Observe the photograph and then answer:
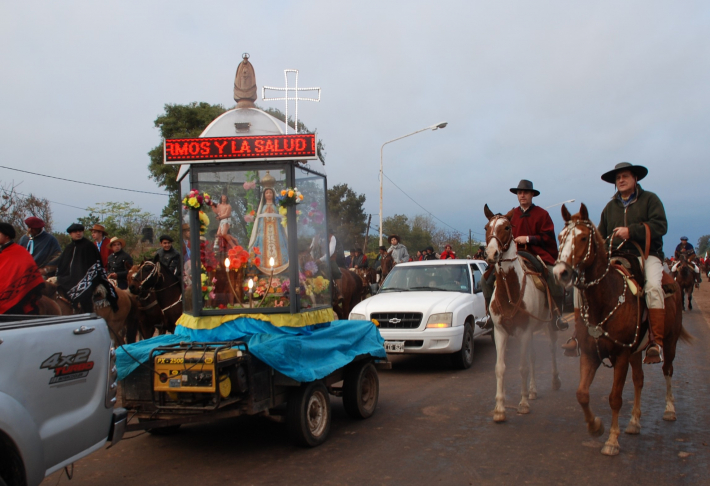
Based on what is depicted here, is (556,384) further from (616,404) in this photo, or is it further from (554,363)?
(616,404)

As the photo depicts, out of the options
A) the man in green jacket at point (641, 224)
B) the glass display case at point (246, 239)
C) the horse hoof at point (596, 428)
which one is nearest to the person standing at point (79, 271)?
the glass display case at point (246, 239)

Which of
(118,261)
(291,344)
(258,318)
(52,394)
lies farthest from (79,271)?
(52,394)

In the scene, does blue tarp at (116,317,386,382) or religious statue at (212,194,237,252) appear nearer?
blue tarp at (116,317,386,382)

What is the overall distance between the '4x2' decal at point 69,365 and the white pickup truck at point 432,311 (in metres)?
6.00

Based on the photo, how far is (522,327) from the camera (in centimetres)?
712

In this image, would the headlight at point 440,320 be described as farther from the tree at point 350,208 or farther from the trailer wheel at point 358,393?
the tree at point 350,208

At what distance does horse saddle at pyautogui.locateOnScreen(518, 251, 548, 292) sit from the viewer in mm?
7312

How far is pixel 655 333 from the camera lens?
5.47m

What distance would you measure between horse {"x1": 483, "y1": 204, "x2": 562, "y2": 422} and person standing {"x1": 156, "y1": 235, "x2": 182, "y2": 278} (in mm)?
5743

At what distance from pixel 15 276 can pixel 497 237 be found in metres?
5.35

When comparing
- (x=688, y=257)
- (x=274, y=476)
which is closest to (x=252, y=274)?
(x=274, y=476)

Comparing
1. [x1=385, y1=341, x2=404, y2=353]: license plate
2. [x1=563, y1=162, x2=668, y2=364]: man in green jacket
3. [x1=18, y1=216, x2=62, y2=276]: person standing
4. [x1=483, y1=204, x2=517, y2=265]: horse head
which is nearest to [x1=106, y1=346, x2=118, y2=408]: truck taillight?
[x1=483, y1=204, x2=517, y2=265]: horse head

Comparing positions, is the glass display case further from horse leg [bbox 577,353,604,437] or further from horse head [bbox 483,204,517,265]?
horse leg [bbox 577,353,604,437]

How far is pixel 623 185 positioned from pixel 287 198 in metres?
3.65
